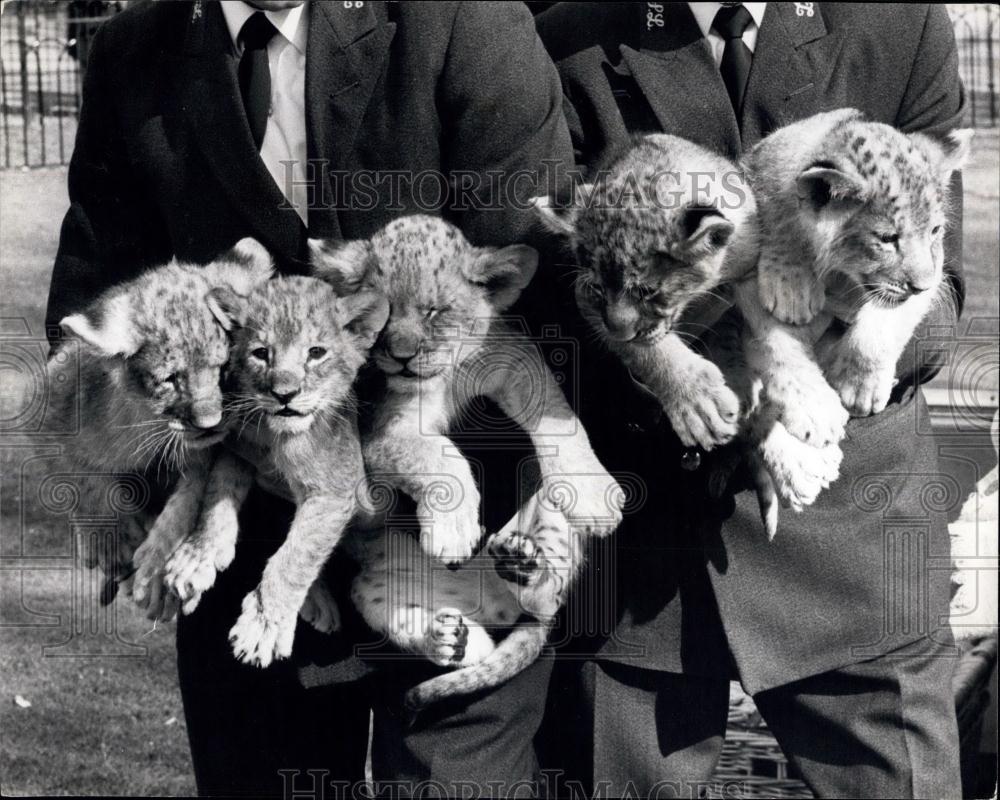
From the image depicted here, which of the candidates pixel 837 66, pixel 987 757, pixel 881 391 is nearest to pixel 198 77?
pixel 837 66

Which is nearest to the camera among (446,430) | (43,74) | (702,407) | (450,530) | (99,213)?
(702,407)

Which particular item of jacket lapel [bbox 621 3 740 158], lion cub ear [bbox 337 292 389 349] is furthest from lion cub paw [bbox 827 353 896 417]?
lion cub ear [bbox 337 292 389 349]

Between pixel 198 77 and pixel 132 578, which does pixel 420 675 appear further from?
pixel 198 77

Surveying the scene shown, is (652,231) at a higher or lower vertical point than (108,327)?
higher

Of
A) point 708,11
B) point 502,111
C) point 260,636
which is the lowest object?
point 260,636

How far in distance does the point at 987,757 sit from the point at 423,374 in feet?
11.0

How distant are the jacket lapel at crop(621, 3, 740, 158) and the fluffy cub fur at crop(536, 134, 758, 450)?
0.45 ft

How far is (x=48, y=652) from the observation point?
562 centimetres

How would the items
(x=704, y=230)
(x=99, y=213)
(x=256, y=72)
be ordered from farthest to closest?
(x=99, y=213), (x=256, y=72), (x=704, y=230)

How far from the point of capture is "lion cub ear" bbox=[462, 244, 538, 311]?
3.80 m

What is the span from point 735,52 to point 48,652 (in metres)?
3.86

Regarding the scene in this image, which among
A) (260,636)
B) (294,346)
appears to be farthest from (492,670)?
(294,346)

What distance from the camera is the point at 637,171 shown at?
144 inches

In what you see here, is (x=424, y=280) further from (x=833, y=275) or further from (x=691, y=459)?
(x=833, y=275)
